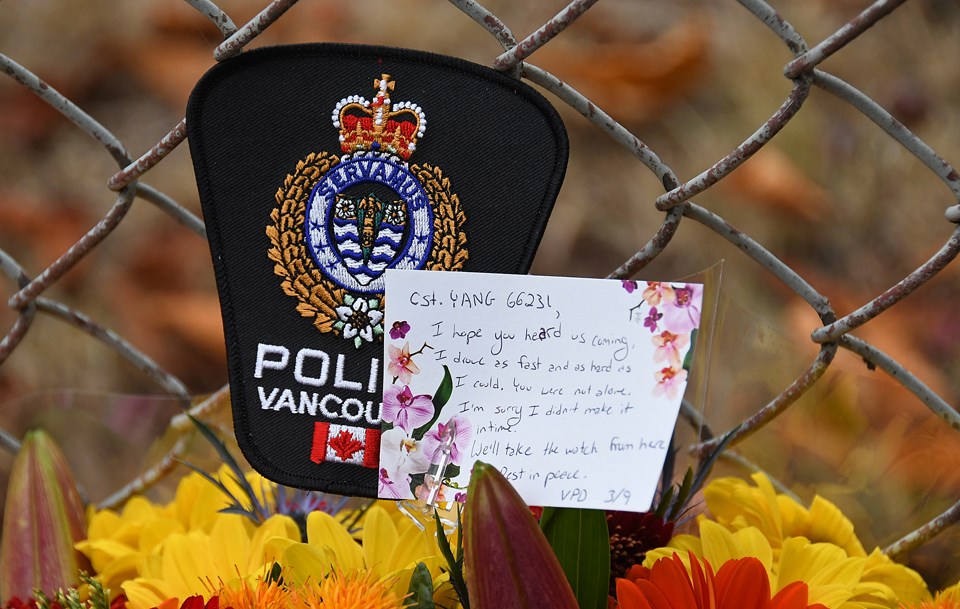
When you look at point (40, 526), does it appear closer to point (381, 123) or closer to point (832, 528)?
point (381, 123)

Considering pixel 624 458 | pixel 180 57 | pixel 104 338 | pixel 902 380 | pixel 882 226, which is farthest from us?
pixel 180 57

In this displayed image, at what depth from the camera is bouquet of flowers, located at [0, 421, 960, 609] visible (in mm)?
414

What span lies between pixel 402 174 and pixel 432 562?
204mm

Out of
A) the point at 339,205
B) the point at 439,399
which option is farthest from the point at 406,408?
the point at 339,205

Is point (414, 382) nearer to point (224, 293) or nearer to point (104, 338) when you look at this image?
point (224, 293)

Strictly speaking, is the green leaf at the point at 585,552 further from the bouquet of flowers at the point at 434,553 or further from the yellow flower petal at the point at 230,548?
the yellow flower petal at the point at 230,548

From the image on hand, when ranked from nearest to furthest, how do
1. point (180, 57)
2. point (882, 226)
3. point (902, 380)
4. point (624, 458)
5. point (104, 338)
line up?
point (624, 458) → point (902, 380) → point (104, 338) → point (882, 226) → point (180, 57)

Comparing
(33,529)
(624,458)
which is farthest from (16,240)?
(624,458)

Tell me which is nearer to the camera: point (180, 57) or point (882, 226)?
point (882, 226)

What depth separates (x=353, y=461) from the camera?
0.52 m

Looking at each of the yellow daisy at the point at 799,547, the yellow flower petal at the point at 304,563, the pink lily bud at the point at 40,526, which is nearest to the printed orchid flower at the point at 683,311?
the yellow daisy at the point at 799,547

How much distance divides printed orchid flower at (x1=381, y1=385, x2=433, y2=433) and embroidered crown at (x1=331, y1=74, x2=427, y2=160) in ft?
0.42

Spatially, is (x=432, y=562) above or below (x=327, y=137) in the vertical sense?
below

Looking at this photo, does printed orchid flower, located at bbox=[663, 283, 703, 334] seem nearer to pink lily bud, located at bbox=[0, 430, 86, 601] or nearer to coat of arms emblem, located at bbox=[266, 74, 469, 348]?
coat of arms emblem, located at bbox=[266, 74, 469, 348]
